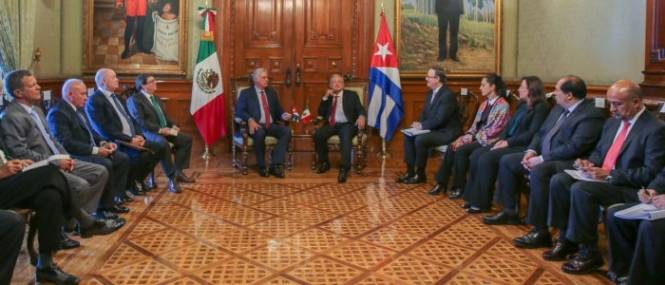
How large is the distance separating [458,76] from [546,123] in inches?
141

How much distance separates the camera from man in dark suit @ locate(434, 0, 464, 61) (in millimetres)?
8391

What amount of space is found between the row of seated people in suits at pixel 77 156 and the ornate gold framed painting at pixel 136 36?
76.1 inches

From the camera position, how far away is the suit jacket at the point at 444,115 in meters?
6.44

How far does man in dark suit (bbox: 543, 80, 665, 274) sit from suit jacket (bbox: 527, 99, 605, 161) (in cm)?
44

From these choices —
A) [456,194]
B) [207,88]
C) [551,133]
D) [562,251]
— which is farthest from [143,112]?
[562,251]

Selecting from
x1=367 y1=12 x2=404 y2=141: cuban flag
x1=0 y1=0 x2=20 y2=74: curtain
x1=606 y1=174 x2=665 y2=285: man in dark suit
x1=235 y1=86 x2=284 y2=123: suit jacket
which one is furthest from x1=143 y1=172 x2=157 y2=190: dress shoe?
x1=606 y1=174 x2=665 y2=285: man in dark suit

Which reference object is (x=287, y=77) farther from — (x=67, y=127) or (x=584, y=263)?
(x=584, y=263)

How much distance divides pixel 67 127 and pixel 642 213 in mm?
3972

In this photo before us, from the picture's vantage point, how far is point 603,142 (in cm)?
410

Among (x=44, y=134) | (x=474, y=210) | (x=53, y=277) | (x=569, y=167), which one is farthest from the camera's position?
(x=474, y=210)

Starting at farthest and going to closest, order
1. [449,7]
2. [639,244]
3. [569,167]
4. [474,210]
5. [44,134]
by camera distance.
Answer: [449,7] → [474,210] → [569,167] → [44,134] → [639,244]

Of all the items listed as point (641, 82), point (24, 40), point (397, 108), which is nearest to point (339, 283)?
point (641, 82)

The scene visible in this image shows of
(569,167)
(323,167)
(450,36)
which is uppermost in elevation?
(450,36)

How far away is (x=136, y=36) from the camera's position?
26.5 ft
